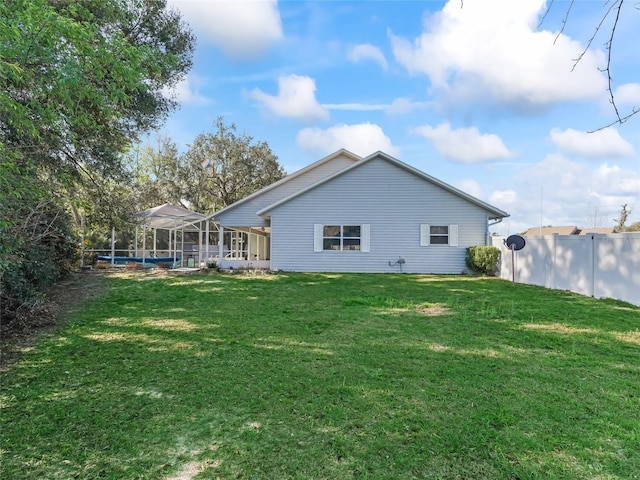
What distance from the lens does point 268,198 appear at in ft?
55.1

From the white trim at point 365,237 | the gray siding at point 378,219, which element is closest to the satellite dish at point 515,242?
the gray siding at point 378,219

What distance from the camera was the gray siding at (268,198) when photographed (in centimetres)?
1611

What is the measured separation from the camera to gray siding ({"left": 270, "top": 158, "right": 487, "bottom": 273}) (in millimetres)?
14812

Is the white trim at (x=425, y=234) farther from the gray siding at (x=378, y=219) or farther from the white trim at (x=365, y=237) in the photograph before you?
the white trim at (x=365, y=237)

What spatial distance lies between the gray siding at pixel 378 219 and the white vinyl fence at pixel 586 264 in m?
3.31

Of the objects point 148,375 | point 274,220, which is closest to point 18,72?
point 148,375

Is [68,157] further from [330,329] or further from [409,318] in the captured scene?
[409,318]

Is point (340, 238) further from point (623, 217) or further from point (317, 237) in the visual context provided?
point (623, 217)

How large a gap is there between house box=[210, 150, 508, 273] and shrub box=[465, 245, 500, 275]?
576 mm

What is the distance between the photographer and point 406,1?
541 cm

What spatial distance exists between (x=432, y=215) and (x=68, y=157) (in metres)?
12.6

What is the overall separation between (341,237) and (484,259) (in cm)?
572

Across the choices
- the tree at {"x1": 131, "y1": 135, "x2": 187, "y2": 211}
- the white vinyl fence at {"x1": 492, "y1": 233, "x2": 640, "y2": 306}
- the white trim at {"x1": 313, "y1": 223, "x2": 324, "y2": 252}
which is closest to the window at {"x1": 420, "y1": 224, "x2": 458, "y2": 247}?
the white vinyl fence at {"x1": 492, "y1": 233, "x2": 640, "y2": 306}

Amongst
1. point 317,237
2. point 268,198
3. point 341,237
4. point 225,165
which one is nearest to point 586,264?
point 341,237
